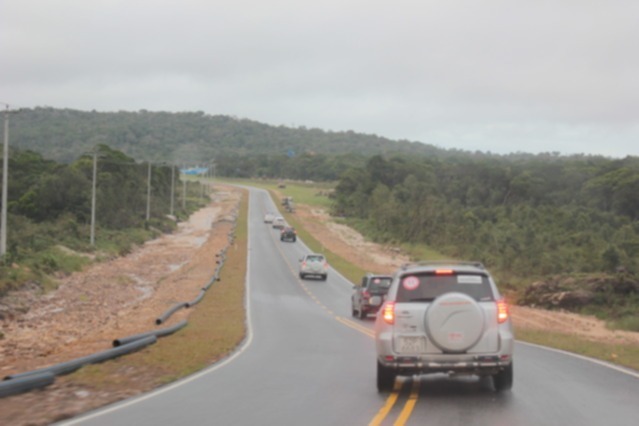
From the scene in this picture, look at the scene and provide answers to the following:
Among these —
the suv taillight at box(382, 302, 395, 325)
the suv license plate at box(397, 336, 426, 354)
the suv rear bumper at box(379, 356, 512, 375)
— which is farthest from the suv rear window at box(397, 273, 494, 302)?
the suv rear bumper at box(379, 356, 512, 375)

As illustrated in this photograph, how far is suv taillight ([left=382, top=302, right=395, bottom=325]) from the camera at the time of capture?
11.4 m

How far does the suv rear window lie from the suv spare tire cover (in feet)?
1.47

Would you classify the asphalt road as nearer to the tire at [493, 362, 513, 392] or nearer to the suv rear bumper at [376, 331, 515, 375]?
the tire at [493, 362, 513, 392]

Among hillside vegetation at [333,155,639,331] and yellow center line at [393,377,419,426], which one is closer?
yellow center line at [393,377,419,426]

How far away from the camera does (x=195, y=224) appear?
4151 inches

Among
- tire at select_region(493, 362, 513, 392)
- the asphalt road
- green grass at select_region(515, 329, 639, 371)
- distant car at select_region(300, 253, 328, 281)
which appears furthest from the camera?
distant car at select_region(300, 253, 328, 281)

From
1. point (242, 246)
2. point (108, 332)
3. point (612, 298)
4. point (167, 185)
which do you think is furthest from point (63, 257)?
point (167, 185)

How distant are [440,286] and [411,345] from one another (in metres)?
0.97

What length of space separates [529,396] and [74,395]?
6829 millimetres

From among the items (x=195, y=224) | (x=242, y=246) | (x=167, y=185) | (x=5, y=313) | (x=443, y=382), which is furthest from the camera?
(x=167, y=185)

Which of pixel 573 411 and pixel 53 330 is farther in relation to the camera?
pixel 53 330

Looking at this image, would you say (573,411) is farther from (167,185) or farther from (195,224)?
(167,185)

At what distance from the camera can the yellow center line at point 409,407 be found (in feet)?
31.3

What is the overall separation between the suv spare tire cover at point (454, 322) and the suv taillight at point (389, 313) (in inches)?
25.2
